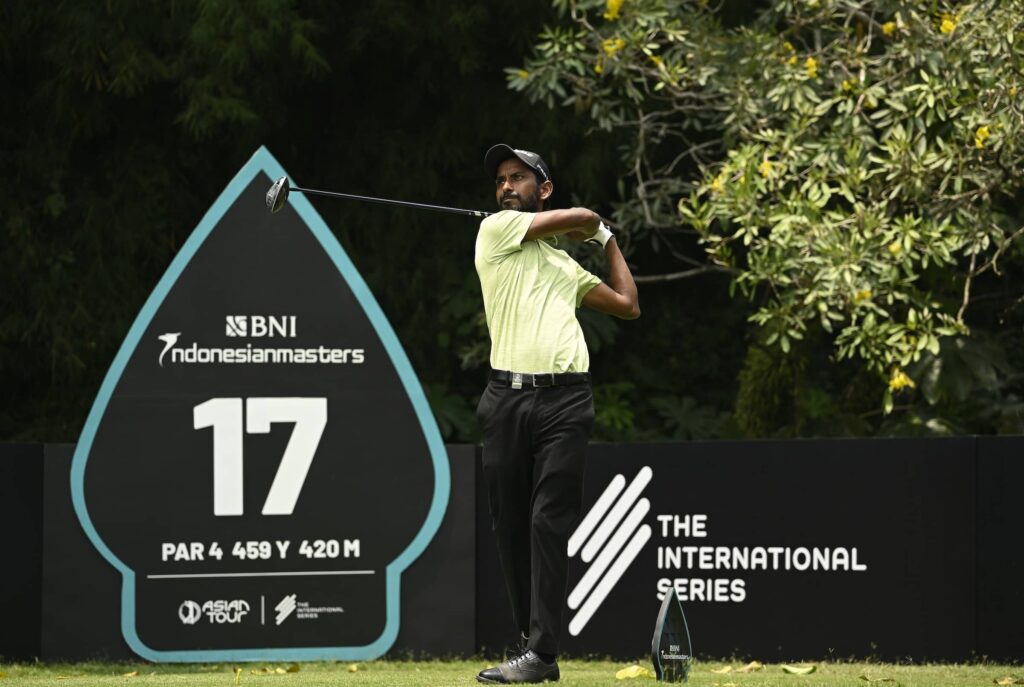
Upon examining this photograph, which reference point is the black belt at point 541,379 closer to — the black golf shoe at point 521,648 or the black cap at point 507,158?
the black cap at point 507,158

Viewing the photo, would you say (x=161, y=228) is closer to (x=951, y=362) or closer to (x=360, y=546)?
(x=360, y=546)

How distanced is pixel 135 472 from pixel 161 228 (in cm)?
444

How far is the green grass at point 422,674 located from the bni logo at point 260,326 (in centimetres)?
164

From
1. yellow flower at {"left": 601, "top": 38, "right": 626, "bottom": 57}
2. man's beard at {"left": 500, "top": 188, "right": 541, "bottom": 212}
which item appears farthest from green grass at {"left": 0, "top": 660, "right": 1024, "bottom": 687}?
yellow flower at {"left": 601, "top": 38, "right": 626, "bottom": 57}

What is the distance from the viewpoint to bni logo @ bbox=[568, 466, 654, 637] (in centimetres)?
717

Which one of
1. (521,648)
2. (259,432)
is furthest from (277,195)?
(521,648)

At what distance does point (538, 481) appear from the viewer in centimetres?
473

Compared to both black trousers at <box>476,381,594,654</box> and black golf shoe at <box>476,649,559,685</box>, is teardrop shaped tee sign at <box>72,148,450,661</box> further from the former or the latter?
black golf shoe at <box>476,649,559,685</box>

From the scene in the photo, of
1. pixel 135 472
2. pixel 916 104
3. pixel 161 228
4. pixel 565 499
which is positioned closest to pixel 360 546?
pixel 135 472

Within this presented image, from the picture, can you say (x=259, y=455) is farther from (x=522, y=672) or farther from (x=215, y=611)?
(x=522, y=672)

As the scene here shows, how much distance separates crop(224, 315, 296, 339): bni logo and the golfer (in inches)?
105

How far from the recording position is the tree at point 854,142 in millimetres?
7910

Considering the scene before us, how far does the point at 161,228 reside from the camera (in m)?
11.2

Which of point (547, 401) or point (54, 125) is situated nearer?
point (547, 401)
